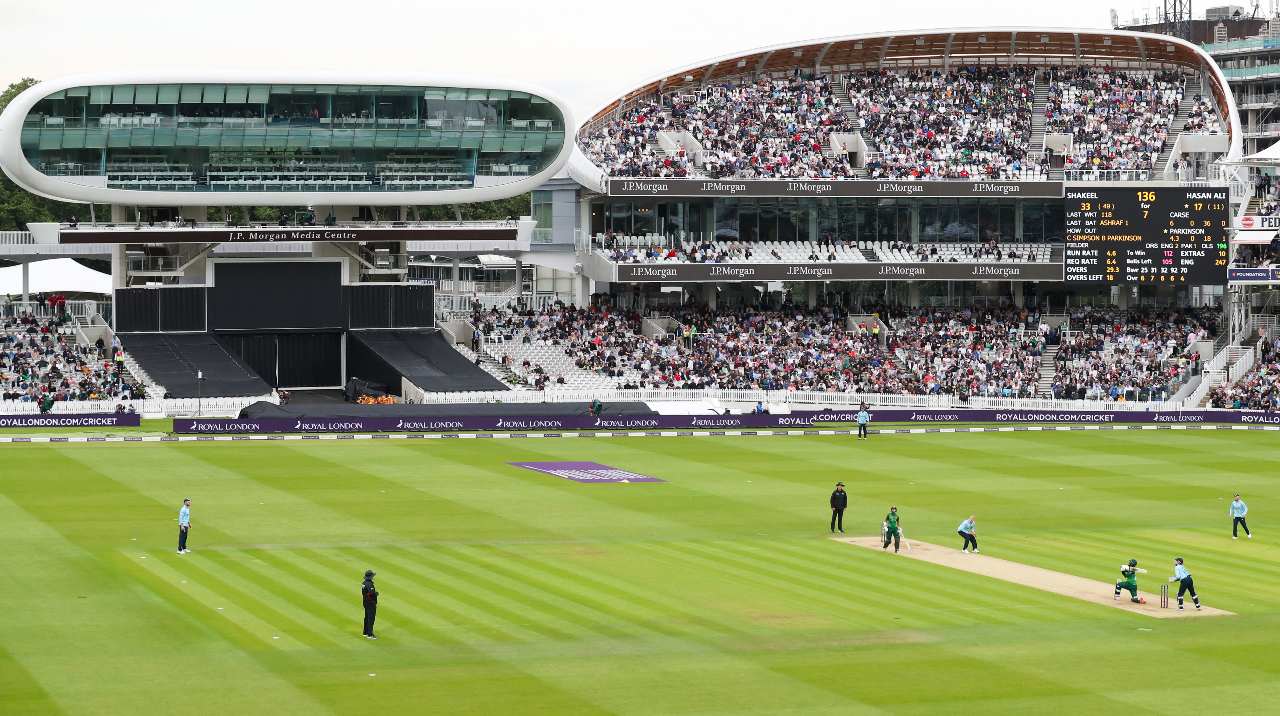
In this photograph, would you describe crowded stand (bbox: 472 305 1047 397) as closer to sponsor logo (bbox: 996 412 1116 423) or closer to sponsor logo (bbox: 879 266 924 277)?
sponsor logo (bbox: 879 266 924 277)

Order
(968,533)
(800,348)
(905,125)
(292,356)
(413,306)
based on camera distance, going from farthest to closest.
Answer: (905,125), (800,348), (413,306), (292,356), (968,533)

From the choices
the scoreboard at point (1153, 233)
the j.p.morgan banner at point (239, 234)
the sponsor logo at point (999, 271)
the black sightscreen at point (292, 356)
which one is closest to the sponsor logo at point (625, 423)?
the j.p.morgan banner at point (239, 234)

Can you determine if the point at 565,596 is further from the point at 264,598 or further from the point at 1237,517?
the point at 1237,517

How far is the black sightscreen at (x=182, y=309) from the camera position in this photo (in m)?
77.8

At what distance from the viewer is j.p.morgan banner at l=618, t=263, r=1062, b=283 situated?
275 ft

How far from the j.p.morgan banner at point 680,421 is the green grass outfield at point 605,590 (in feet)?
24.7

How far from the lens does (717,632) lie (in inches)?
1200

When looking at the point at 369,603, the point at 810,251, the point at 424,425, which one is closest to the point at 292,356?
the point at 424,425

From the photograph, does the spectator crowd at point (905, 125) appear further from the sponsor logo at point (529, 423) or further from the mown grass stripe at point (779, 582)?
the mown grass stripe at point (779, 582)

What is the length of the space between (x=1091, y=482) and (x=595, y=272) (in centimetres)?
3660

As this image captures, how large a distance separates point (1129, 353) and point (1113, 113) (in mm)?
13867

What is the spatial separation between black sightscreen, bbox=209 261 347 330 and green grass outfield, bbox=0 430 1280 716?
72.7 feet

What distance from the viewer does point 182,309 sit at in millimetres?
78125

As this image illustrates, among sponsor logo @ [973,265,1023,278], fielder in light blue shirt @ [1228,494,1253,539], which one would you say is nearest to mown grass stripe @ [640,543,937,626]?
fielder in light blue shirt @ [1228,494,1253,539]
